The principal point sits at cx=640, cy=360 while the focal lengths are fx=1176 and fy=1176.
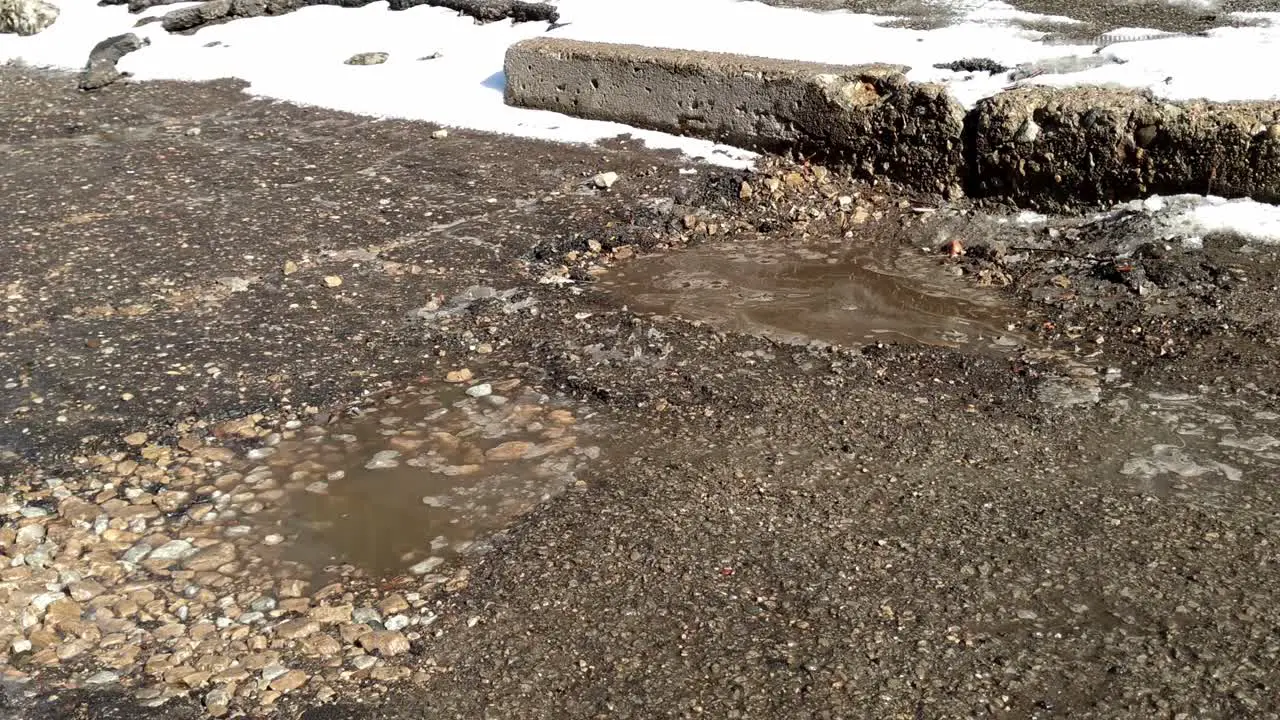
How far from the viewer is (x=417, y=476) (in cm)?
327

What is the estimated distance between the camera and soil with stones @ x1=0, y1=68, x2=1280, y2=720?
245 centimetres

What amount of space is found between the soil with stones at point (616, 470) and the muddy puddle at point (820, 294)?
0.35ft

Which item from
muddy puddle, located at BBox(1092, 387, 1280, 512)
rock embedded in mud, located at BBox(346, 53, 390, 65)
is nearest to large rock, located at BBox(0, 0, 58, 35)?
rock embedded in mud, located at BBox(346, 53, 390, 65)

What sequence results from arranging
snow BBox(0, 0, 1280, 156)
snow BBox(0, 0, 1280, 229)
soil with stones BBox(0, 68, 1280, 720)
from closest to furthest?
1. soil with stones BBox(0, 68, 1280, 720)
2. snow BBox(0, 0, 1280, 229)
3. snow BBox(0, 0, 1280, 156)

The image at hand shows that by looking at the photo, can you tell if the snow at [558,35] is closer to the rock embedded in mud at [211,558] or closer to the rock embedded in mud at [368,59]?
the rock embedded in mud at [368,59]

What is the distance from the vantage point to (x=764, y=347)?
3.88m

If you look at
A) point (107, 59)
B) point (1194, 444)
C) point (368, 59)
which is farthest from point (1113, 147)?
point (107, 59)

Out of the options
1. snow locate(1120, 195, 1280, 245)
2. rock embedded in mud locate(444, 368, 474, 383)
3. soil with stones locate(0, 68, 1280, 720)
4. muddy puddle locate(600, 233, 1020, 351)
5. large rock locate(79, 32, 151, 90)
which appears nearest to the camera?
soil with stones locate(0, 68, 1280, 720)

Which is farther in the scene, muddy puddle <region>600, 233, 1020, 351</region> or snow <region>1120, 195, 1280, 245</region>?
snow <region>1120, 195, 1280, 245</region>

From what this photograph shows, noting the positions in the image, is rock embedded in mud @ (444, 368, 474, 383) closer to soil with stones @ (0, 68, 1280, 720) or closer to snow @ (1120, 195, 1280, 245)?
soil with stones @ (0, 68, 1280, 720)

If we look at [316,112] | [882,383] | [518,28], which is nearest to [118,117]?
[316,112]

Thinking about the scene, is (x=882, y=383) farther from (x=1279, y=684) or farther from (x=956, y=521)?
(x=1279, y=684)

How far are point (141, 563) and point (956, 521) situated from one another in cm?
201

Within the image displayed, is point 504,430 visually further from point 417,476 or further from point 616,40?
point 616,40
